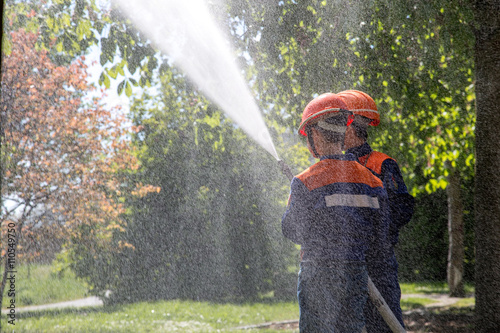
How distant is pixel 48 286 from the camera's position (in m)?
10.9

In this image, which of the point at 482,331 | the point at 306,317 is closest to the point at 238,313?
the point at 482,331

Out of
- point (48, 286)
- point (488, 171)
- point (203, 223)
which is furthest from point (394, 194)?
point (48, 286)

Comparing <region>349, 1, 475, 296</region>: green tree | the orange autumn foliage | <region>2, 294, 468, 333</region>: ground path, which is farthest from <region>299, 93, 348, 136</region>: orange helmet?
the orange autumn foliage

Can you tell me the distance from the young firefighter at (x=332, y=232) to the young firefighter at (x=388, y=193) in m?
0.29

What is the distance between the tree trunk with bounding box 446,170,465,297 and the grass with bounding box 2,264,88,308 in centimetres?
815

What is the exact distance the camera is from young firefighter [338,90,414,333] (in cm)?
255

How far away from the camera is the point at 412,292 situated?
1033 cm

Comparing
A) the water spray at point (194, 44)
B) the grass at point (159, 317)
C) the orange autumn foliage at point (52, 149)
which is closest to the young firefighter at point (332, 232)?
the water spray at point (194, 44)

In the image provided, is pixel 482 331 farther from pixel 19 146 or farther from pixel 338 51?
pixel 19 146

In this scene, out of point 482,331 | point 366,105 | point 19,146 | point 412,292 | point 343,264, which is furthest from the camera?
point 412,292

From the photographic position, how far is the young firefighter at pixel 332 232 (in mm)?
2232

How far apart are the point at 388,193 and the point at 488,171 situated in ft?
5.92

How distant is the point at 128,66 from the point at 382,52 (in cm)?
337

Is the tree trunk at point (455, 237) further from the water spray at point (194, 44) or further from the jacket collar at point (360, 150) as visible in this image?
the jacket collar at point (360, 150)
